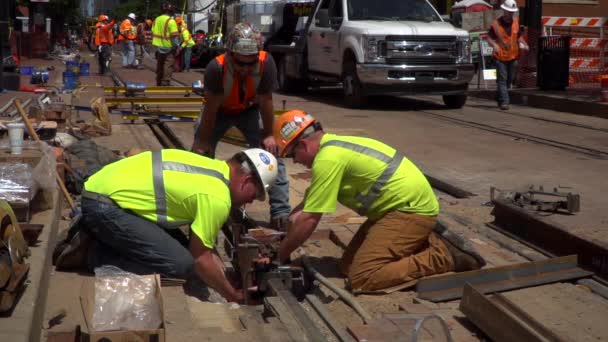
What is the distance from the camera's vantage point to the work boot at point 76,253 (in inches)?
236

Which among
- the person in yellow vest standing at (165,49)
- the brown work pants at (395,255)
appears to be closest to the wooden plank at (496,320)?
the brown work pants at (395,255)

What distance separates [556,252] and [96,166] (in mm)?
4586

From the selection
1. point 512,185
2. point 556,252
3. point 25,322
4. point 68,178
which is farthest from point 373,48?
point 25,322

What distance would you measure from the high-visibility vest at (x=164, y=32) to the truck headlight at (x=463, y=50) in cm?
812

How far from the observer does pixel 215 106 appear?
743cm

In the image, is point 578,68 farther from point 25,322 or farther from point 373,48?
point 25,322

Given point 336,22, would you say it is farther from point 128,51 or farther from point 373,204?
point 128,51

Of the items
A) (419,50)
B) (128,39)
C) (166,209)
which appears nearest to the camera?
(166,209)

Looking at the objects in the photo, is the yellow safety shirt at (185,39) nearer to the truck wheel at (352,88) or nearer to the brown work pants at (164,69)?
the brown work pants at (164,69)

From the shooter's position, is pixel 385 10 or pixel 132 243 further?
pixel 385 10

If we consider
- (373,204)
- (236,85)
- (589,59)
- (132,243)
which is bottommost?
(132,243)

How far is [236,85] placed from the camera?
7371 mm

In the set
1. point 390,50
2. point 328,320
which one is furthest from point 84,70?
point 328,320

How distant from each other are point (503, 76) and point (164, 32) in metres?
9.63
